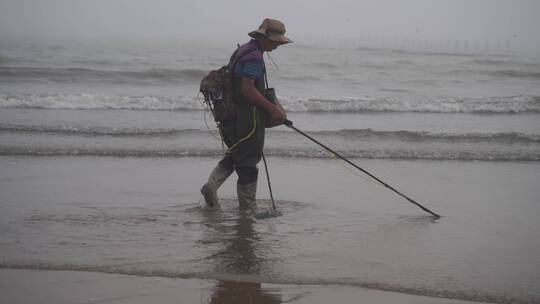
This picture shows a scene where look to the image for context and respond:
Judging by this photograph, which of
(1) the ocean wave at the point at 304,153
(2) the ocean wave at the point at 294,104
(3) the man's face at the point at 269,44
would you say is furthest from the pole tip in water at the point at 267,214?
(2) the ocean wave at the point at 294,104

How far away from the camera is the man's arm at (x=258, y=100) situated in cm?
527

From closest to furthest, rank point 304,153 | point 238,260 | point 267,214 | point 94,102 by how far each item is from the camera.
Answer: point 238,260, point 267,214, point 304,153, point 94,102

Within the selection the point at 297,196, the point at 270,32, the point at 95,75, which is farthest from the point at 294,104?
the point at 95,75

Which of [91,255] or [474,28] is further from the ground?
[474,28]

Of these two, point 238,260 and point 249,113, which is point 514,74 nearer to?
point 249,113

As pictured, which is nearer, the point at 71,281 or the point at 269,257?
the point at 71,281

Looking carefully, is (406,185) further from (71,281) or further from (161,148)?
(71,281)

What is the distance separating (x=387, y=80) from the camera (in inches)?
930

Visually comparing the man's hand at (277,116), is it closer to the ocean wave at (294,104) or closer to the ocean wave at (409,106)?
the ocean wave at (294,104)

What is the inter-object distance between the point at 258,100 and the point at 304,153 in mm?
3724

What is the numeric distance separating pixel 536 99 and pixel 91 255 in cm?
1454

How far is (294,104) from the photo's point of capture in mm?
14531

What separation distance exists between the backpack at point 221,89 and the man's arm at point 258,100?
0.20 m

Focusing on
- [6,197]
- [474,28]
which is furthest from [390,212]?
[474,28]
